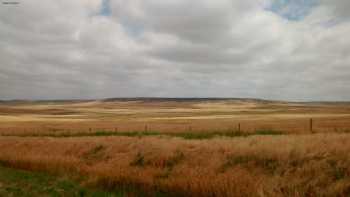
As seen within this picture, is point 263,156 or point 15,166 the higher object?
point 263,156

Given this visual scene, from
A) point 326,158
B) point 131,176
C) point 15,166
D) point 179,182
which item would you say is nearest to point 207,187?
point 179,182

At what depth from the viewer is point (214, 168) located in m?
12.1

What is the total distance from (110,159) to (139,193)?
660cm

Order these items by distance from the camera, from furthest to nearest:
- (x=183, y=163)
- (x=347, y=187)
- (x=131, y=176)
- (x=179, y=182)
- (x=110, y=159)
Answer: (x=110, y=159) < (x=183, y=163) < (x=131, y=176) < (x=179, y=182) < (x=347, y=187)

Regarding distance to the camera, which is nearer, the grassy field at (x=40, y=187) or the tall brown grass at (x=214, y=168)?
the tall brown grass at (x=214, y=168)

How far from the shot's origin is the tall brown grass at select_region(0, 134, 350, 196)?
9000mm

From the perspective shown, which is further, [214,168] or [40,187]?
[214,168]

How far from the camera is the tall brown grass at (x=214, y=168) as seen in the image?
900 centimetres

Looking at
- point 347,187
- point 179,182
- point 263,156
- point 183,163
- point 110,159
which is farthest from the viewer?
point 110,159

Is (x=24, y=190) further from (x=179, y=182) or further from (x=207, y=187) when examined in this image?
(x=207, y=187)

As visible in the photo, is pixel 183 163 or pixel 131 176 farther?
pixel 183 163

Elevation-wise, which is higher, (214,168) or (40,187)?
(214,168)

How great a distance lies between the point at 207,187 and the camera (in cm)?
954

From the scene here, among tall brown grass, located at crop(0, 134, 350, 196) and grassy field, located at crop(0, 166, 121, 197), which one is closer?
tall brown grass, located at crop(0, 134, 350, 196)
